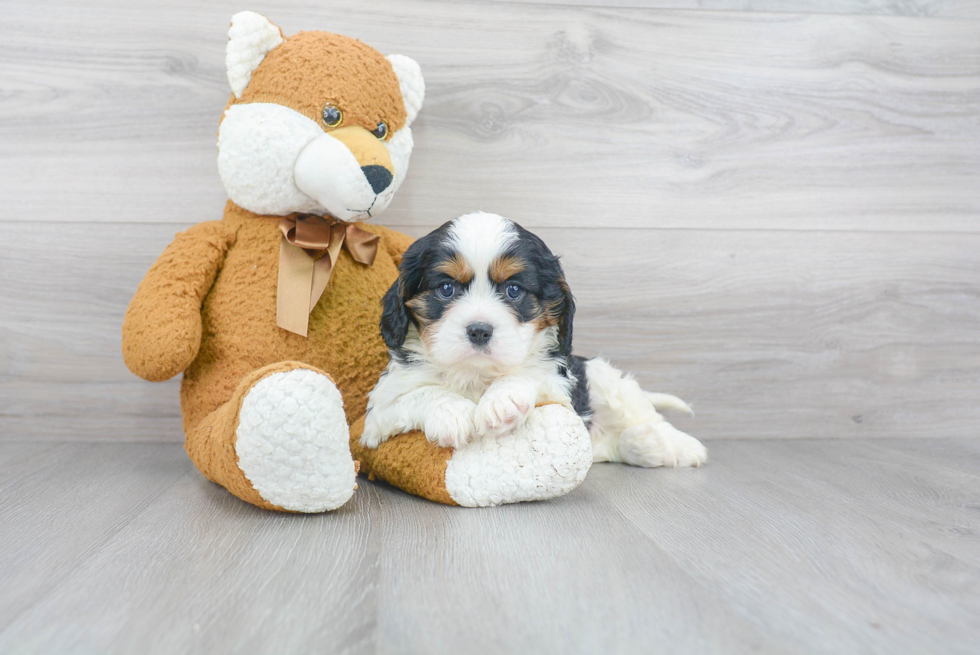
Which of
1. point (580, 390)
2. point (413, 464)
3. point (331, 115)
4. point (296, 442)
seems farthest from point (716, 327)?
point (296, 442)

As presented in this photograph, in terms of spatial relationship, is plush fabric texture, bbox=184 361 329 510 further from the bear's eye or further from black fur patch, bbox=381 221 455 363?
the bear's eye

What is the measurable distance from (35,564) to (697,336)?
160 cm

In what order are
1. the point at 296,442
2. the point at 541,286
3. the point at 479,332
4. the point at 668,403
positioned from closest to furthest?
the point at 296,442, the point at 479,332, the point at 541,286, the point at 668,403

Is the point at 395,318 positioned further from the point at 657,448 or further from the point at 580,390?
the point at 657,448

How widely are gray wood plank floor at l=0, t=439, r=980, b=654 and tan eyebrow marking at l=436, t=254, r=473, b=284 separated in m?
0.42

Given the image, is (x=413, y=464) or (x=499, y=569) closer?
(x=499, y=569)

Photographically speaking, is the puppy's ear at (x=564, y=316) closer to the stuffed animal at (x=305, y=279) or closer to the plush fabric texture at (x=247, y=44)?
the stuffed animal at (x=305, y=279)

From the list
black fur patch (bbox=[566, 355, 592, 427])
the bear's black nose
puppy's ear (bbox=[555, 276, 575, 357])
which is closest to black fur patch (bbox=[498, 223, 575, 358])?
puppy's ear (bbox=[555, 276, 575, 357])

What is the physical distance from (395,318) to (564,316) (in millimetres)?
335

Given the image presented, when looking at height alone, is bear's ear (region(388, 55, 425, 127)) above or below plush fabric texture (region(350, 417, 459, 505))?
above

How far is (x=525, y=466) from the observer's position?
1.28 metres

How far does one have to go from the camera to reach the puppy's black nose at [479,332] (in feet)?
4.11

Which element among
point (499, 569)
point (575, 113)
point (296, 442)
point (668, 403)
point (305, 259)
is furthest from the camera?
point (575, 113)

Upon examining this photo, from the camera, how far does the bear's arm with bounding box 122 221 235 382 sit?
1.37 m
